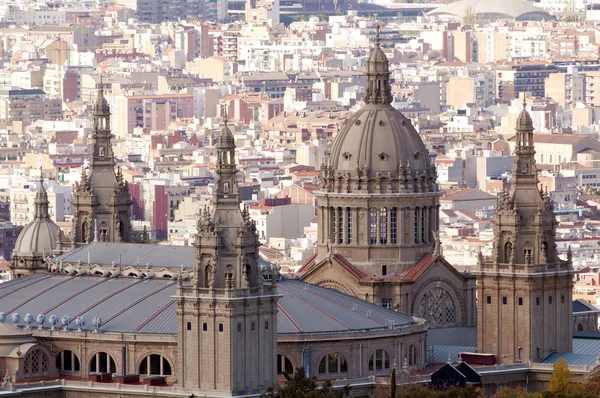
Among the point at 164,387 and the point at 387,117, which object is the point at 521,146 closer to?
the point at 387,117

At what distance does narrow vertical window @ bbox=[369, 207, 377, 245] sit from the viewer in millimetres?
124250

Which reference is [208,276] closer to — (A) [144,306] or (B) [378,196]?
(A) [144,306]

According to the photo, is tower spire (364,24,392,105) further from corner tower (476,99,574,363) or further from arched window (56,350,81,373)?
arched window (56,350,81,373)

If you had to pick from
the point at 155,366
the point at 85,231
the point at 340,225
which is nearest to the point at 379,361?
the point at 155,366

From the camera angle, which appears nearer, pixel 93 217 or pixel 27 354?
pixel 27 354

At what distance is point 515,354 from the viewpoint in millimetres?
120500

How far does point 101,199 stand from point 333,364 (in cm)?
1973

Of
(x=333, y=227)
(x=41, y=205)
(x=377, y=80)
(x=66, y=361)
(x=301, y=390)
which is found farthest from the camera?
(x=41, y=205)

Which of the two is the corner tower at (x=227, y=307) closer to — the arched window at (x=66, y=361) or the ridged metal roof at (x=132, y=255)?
the arched window at (x=66, y=361)

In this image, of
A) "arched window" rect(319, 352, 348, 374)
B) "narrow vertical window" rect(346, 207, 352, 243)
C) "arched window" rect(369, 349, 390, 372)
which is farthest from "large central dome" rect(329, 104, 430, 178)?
"arched window" rect(319, 352, 348, 374)

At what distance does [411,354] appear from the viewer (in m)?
116

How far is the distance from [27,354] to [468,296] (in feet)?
62.1

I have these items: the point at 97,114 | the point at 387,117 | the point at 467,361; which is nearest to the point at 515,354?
the point at 467,361

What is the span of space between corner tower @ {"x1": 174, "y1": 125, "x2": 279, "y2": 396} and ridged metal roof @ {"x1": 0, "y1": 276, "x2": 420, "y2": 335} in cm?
432
